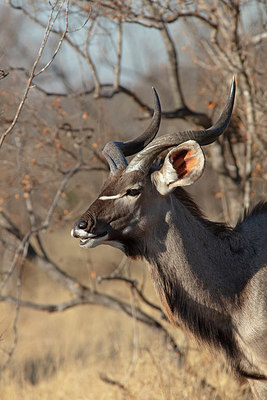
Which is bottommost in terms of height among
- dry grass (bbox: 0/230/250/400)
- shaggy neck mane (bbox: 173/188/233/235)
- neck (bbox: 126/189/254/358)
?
dry grass (bbox: 0/230/250/400)

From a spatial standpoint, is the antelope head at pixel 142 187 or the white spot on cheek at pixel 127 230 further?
the white spot on cheek at pixel 127 230

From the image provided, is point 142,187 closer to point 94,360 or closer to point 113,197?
point 113,197

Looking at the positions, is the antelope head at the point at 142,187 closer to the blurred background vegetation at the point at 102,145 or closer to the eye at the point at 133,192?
the eye at the point at 133,192

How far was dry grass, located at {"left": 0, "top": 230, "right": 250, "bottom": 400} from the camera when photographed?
6.28 meters

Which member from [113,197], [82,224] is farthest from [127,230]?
[82,224]

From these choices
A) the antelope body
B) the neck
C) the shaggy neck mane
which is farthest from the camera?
the shaggy neck mane

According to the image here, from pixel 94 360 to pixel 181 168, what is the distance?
568cm

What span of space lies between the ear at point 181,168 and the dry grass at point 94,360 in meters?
1.28

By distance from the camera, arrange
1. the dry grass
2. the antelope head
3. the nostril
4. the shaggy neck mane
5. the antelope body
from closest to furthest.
Answer: 1. the nostril
2. the antelope head
3. the antelope body
4. the shaggy neck mane
5. the dry grass

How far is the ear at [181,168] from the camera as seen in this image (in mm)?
4113

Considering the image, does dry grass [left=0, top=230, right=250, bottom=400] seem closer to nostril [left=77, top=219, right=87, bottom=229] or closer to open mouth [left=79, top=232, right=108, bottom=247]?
open mouth [left=79, top=232, right=108, bottom=247]

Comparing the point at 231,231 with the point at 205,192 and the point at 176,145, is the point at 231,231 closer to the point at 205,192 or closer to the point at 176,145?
the point at 176,145

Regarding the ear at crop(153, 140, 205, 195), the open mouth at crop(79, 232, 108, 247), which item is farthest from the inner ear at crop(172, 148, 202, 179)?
the open mouth at crop(79, 232, 108, 247)

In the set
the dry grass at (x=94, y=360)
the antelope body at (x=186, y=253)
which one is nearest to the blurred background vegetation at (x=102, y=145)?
the dry grass at (x=94, y=360)
